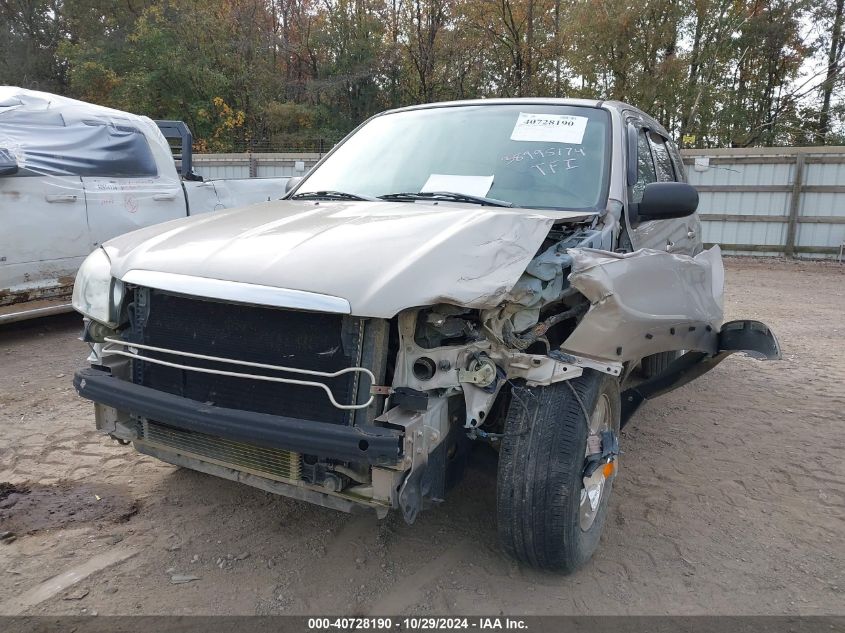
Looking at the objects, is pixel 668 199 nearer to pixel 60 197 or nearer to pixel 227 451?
pixel 227 451

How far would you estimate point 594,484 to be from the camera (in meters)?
2.91

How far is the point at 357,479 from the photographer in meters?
2.39

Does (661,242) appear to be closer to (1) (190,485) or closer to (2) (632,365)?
(2) (632,365)

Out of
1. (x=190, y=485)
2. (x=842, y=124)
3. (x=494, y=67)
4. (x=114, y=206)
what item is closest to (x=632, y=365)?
(x=190, y=485)

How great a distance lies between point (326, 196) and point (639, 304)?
1.80 m

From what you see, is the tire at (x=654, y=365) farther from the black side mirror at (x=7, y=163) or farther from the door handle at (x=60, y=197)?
the black side mirror at (x=7, y=163)

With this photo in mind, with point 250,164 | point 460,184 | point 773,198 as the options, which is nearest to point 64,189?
point 460,184

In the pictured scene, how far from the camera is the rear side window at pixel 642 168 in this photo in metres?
3.69

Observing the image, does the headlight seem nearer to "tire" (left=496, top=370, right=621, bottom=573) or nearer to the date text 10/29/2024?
the date text 10/29/2024

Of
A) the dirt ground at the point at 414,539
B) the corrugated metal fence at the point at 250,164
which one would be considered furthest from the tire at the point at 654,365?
the corrugated metal fence at the point at 250,164

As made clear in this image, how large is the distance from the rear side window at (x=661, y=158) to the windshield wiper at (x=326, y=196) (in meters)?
2.15

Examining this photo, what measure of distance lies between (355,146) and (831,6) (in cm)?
2381

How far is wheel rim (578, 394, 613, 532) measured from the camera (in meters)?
2.79

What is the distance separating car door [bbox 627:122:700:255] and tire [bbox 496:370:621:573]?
133cm
